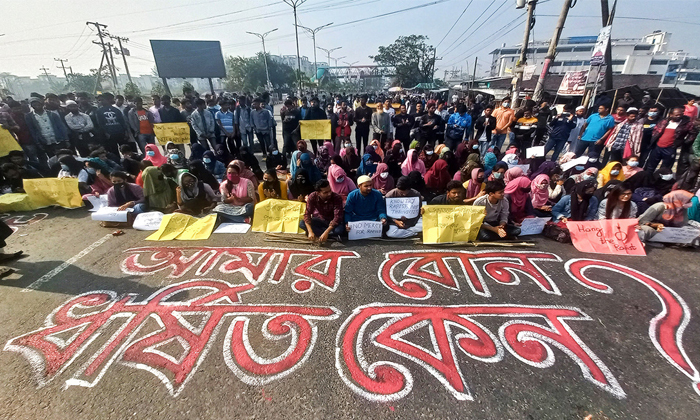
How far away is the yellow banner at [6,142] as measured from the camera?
6.83 m

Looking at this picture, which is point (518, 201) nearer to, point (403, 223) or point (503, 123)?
point (403, 223)

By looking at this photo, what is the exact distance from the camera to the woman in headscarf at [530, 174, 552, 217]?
538 cm

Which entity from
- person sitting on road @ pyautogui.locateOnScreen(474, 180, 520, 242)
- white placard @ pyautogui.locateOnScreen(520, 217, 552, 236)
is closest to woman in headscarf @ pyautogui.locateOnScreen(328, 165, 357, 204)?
person sitting on road @ pyautogui.locateOnScreen(474, 180, 520, 242)

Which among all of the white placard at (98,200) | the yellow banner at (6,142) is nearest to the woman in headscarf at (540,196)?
the white placard at (98,200)

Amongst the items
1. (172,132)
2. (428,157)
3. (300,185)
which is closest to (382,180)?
(428,157)

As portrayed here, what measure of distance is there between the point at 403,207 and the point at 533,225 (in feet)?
7.17

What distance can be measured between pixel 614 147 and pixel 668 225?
3.31 m

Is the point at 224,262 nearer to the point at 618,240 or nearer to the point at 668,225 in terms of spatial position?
the point at 618,240

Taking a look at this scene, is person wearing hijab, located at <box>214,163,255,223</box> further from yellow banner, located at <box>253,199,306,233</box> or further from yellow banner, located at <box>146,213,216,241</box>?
yellow banner, located at <box>253,199,306,233</box>

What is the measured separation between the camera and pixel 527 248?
4.63 m

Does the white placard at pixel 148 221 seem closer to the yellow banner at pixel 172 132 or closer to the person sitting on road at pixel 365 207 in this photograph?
the person sitting on road at pixel 365 207

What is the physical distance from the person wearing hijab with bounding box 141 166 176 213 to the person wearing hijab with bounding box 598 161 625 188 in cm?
829

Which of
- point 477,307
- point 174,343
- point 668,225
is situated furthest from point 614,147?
point 174,343

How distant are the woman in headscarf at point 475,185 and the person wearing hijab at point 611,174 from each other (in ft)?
7.44
